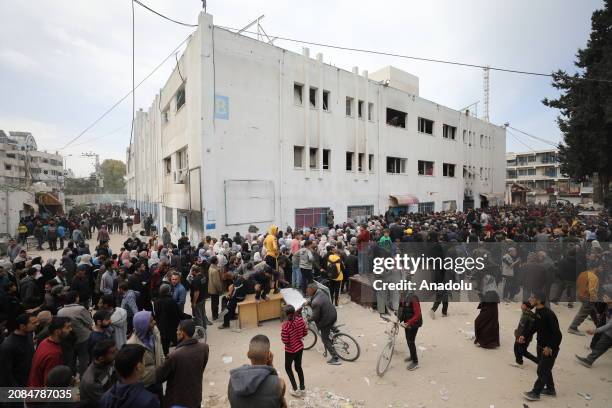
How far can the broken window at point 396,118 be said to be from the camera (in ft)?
75.9

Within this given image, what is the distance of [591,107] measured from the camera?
67.8 feet

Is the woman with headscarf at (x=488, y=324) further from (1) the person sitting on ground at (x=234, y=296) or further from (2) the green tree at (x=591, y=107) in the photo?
(2) the green tree at (x=591, y=107)

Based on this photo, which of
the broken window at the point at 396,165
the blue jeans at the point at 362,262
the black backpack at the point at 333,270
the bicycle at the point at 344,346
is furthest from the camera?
the broken window at the point at 396,165

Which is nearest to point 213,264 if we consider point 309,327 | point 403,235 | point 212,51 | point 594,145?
point 309,327

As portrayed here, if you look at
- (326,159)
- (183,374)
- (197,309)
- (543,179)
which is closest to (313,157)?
(326,159)

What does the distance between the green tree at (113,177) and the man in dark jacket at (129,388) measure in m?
86.9

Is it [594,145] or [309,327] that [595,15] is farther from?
[309,327]

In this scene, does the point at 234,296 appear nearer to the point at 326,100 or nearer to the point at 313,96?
the point at 313,96

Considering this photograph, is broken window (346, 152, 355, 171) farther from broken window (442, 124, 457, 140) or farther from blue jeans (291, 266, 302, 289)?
broken window (442, 124, 457, 140)

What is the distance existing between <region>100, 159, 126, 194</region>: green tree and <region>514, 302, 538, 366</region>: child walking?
87888 mm

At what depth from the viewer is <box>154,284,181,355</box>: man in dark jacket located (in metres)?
5.27

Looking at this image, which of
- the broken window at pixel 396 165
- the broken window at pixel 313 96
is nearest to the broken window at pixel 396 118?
the broken window at pixel 396 165

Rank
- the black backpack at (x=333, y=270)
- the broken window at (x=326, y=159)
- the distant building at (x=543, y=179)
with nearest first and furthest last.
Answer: the black backpack at (x=333, y=270) < the broken window at (x=326, y=159) < the distant building at (x=543, y=179)

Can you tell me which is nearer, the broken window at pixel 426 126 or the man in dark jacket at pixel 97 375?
the man in dark jacket at pixel 97 375
